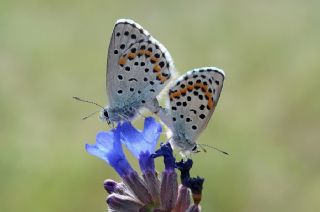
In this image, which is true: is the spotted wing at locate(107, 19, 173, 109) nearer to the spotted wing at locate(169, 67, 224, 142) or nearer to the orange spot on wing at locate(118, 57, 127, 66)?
the orange spot on wing at locate(118, 57, 127, 66)

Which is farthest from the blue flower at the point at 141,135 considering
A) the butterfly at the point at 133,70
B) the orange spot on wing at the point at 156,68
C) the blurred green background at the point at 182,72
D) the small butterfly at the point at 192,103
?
the blurred green background at the point at 182,72

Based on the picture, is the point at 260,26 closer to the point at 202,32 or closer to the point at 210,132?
the point at 202,32

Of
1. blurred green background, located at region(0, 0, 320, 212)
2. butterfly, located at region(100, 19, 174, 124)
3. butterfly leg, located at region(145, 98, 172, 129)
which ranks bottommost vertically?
blurred green background, located at region(0, 0, 320, 212)

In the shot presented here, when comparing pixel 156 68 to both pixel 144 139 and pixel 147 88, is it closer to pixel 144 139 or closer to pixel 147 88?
pixel 147 88

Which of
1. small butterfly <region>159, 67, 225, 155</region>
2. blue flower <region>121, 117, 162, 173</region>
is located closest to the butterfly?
small butterfly <region>159, 67, 225, 155</region>

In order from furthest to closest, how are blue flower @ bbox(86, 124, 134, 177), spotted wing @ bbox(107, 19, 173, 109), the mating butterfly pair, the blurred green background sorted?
the blurred green background, spotted wing @ bbox(107, 19, 173, 109), the mating butterfly pair, blue flower @ bbox(86, 124, 134, 177)

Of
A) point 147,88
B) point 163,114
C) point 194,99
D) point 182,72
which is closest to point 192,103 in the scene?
point 194,99
